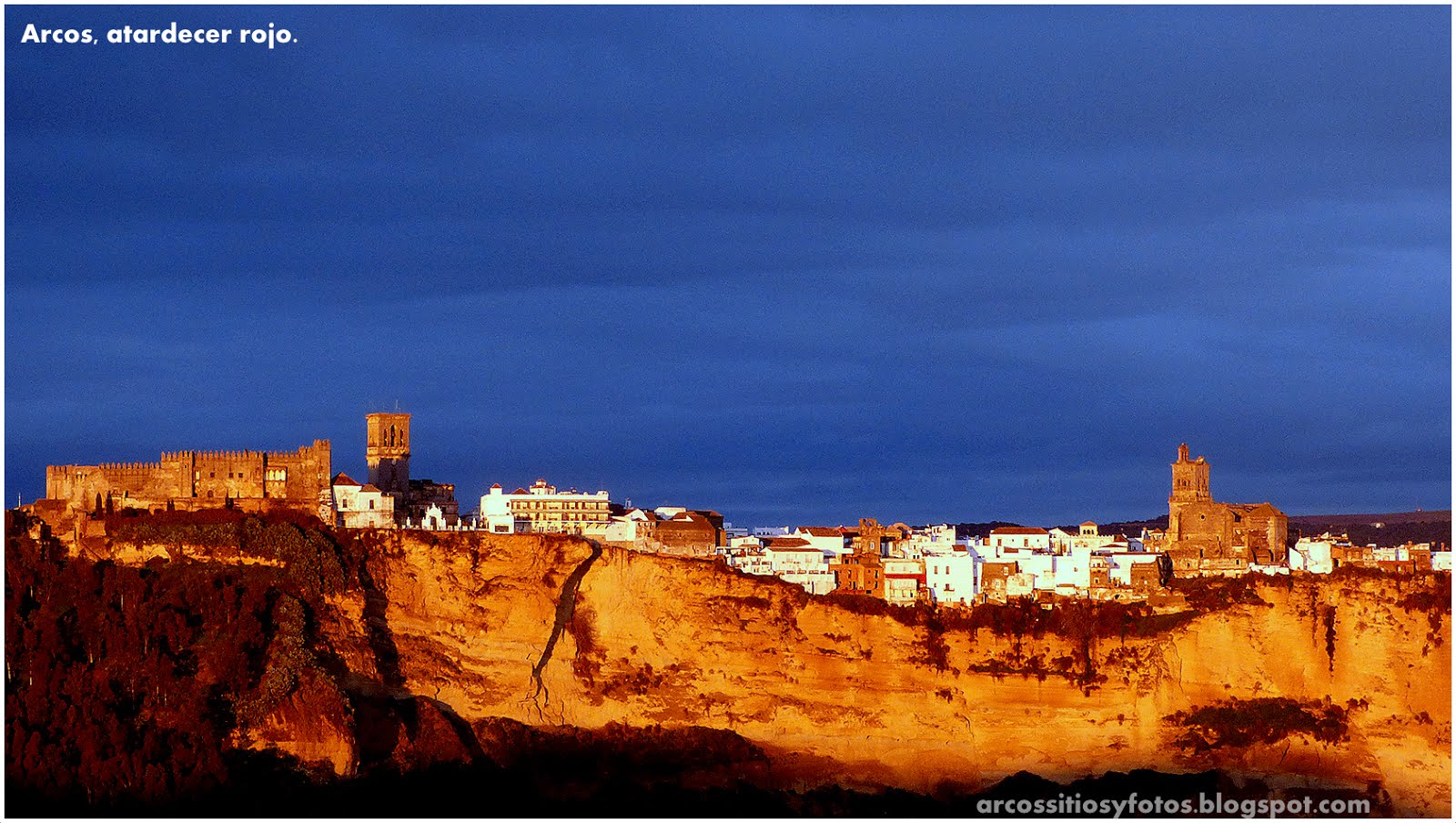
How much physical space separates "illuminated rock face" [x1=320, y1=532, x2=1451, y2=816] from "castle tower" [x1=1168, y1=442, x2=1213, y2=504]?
39.4 feet

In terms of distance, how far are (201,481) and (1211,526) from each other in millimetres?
28000

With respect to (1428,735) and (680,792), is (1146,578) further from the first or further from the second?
(680,792)

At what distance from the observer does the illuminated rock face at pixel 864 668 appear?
53406mm

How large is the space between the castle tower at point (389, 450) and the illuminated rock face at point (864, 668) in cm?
682

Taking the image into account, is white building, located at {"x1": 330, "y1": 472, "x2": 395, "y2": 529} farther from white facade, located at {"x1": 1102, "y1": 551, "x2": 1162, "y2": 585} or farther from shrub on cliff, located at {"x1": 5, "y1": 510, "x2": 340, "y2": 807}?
white facade, located at {"x1": 1102, "y1": 551, "x2": 1162, "y2": 585}

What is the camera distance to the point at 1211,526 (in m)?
66.8

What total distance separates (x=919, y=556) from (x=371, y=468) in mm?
14571

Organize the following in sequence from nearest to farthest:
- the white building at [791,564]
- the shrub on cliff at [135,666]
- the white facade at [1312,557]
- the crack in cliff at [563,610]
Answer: the shrub on cliff at [135,666], the crack in cliff at [563,610], the white building at [791,564], the white facade at [1312,557]

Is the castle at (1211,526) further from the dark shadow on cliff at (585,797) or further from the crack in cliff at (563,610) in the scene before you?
the crack in cliff at (563,610)

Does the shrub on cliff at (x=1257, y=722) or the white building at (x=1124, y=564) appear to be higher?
the white building at (x=1124, y=564)

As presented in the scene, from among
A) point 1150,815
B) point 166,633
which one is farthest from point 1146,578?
point 166,633

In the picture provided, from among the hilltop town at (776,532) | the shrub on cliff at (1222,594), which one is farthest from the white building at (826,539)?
the shrub on cliff at (1222,594)

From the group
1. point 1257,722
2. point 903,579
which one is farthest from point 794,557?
point 1257,722

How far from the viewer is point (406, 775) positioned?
162 feet
